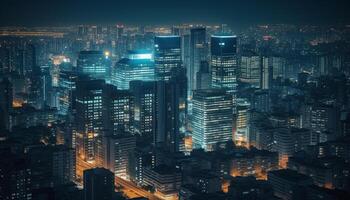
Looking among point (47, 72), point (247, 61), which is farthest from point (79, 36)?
point (247, 61)

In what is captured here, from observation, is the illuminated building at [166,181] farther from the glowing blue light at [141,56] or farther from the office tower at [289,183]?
the glowing blue light at [141,56]

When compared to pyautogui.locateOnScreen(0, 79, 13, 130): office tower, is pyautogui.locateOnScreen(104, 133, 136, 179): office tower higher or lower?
lower

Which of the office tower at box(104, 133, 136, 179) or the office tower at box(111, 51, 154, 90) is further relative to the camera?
the office tower at box(111, 51, 154, 90)

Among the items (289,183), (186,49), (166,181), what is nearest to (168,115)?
(166,181)

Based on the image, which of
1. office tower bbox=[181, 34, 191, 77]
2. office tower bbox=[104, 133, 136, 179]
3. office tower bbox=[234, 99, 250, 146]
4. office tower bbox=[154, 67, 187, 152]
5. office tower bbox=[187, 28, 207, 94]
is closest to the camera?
office tower bbox=[104, 133, 136, 179]

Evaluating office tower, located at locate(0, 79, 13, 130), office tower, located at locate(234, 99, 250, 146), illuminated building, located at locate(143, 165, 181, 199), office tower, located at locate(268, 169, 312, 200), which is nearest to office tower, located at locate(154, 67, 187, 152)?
office tower, located at locate(234, 99, 250, 146)

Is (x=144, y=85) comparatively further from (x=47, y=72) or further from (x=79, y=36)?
(x=79, y=36)

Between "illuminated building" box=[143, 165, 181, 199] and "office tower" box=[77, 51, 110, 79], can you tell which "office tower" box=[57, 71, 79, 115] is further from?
"illuminated building" box=[143, 165, 181, 199]

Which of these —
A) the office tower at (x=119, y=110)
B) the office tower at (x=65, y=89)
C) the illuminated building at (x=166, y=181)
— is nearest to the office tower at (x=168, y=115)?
the office tower at (x=119, y=110)
